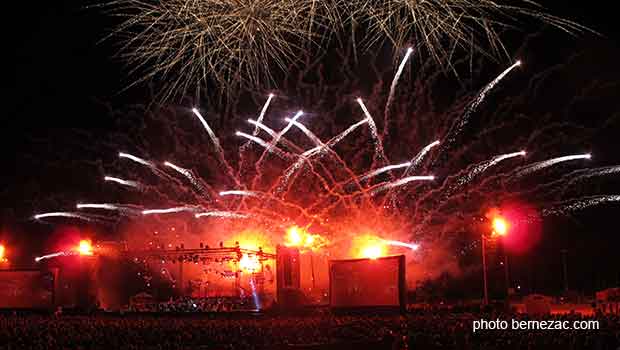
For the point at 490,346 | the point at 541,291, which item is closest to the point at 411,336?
the point at 490,346

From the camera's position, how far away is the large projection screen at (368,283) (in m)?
19.2

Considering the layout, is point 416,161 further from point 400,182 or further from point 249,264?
point 249,264

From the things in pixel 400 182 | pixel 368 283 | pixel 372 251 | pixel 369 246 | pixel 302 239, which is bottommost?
pixel 368 283

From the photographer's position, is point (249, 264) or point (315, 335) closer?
point (315, 335)

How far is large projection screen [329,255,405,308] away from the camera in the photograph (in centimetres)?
1919

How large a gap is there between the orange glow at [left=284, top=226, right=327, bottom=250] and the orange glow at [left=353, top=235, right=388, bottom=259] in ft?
5.36

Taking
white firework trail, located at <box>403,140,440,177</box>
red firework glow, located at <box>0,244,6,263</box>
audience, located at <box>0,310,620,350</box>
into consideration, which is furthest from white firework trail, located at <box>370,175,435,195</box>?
red firework glow, located at <box>0,244,6,263</box>

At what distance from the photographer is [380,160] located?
86.6 feet

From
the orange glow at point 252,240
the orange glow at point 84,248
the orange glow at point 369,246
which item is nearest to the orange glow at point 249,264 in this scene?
the orange glow at point 252,240

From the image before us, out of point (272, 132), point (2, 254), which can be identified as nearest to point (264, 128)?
point (272, 132)

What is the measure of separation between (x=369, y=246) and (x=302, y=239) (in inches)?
121

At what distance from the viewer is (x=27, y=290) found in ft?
88.3

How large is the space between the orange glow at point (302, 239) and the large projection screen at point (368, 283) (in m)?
9.73

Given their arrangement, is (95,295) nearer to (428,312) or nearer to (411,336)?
(428,312)
